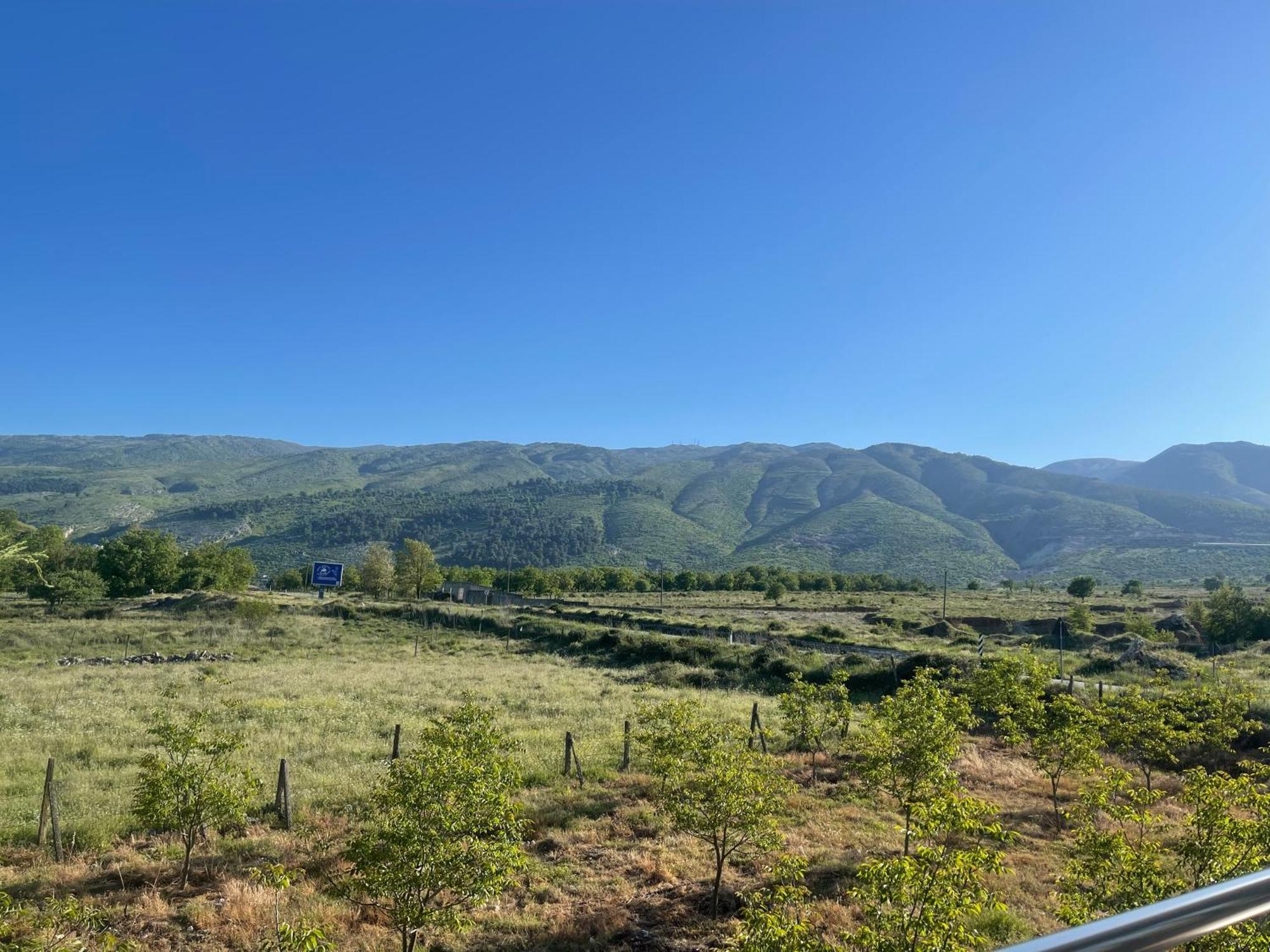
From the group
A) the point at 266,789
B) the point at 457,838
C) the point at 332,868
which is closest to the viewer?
the point at 457,838

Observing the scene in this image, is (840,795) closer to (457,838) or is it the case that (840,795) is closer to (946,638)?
(457,838)

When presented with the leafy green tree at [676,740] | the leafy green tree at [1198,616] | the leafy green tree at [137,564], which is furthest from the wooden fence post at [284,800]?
the leafy green tree at [137,564]

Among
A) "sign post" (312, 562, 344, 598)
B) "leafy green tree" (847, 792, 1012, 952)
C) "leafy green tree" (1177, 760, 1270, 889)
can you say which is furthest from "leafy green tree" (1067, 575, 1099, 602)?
"sign post" (312, 562, 344, 598)

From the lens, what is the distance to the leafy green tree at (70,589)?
64562 mm

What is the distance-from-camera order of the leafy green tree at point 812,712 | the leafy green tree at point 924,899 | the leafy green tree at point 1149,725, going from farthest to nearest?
the leafy green tree at point 812,712 → the leafy green tree at point 1149,725 → the leafy green tree at point 924,899

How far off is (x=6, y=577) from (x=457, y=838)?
85842 millimetres

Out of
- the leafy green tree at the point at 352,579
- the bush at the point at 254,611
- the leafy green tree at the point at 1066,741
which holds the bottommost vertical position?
the leafy green tree at the point at 352,579

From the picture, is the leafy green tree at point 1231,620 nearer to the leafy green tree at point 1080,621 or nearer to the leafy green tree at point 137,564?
the leafy green tree at point 1080,621

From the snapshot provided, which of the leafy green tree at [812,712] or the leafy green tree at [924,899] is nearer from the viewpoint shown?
the leafy green tree at [924,899]

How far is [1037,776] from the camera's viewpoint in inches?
870

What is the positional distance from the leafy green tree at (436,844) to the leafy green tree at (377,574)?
8171 cm

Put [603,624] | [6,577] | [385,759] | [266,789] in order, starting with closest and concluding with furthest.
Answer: [266,789]
[385,759]
[603,624]
[6,577]

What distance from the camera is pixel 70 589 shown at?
64.9 m

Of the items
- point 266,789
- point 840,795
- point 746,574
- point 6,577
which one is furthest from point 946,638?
point 6,577
